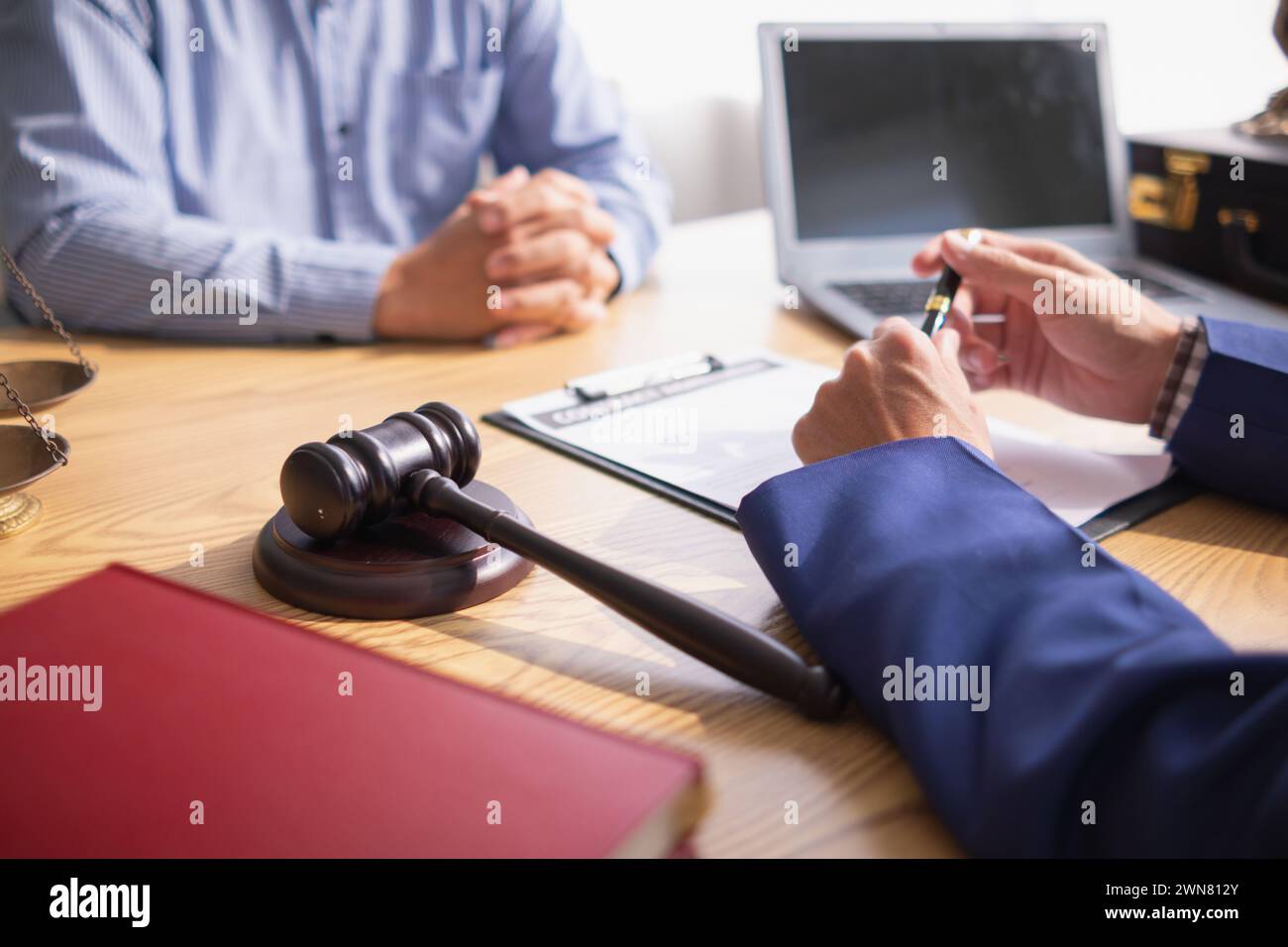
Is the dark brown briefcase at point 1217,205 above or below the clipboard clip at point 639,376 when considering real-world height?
above

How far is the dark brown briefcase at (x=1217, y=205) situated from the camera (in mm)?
1163

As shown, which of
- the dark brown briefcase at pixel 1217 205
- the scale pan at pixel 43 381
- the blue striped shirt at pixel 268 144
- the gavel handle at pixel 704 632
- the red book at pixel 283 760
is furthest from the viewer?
the dark brown briefcase at pixel 1217 205

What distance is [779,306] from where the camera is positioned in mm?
1155

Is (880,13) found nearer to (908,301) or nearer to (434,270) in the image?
(908,301)

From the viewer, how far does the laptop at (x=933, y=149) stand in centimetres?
119

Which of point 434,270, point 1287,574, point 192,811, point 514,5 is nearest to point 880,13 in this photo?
point 514,5

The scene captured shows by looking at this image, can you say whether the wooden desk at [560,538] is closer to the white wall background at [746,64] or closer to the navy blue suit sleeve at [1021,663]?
the navy blue suit sleeve at [1021,663]

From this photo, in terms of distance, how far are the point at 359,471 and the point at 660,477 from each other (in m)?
0.23

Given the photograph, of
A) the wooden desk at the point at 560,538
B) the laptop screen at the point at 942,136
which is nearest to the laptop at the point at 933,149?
the laptop screen at the point at 942,136

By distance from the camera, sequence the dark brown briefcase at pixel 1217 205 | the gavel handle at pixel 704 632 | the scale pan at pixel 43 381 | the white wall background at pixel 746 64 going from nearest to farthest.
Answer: the gavel handle at pixel 704 632
the scale pan at pixel 43 381
the dark brown briefcase at pixel 1217 205
the white wall background at pixel 746 64

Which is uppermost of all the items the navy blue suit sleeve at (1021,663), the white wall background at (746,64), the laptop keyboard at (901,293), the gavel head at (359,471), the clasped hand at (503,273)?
the white wall background at (746,64)

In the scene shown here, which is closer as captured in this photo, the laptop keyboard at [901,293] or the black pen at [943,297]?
the black pen at [943,297]

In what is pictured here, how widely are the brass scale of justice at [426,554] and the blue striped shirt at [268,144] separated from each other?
0.46m
